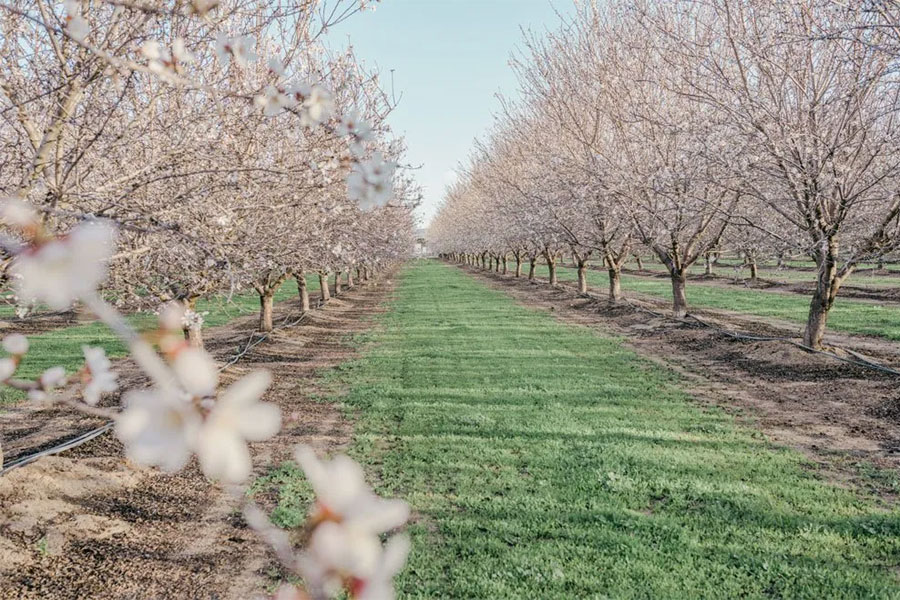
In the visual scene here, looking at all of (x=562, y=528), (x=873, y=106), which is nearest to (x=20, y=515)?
(x=562, y=528)

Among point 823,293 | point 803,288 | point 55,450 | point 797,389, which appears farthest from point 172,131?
point 803,288

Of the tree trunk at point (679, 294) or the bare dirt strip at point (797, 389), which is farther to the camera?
the tree trunk at point (679, 294)

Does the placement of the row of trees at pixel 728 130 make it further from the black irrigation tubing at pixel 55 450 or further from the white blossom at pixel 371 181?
the black irrigation tubing at pixel 55 450

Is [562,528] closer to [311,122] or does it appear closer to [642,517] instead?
[642,517]

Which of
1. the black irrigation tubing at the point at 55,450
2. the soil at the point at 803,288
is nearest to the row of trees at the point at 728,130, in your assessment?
the soil at the point at 803,288

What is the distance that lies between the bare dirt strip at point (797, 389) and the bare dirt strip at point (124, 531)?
17.1ft

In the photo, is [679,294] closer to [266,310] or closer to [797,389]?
[797,389]

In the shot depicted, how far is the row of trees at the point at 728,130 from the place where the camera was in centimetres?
793

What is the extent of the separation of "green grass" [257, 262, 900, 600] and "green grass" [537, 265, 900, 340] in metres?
6.77

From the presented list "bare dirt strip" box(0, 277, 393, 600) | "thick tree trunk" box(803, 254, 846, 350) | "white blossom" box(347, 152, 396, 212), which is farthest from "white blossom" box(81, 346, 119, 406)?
"thick tree trunk" box(803, 254, 846, 350)

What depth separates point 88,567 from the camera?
159 inches

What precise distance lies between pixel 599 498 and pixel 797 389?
5.08 metres

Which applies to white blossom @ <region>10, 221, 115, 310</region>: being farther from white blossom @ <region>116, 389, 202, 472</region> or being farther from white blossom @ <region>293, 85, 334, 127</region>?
white blossom @ <region>293, 85, 334, 127</region>

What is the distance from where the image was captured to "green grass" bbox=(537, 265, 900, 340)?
513 inches
